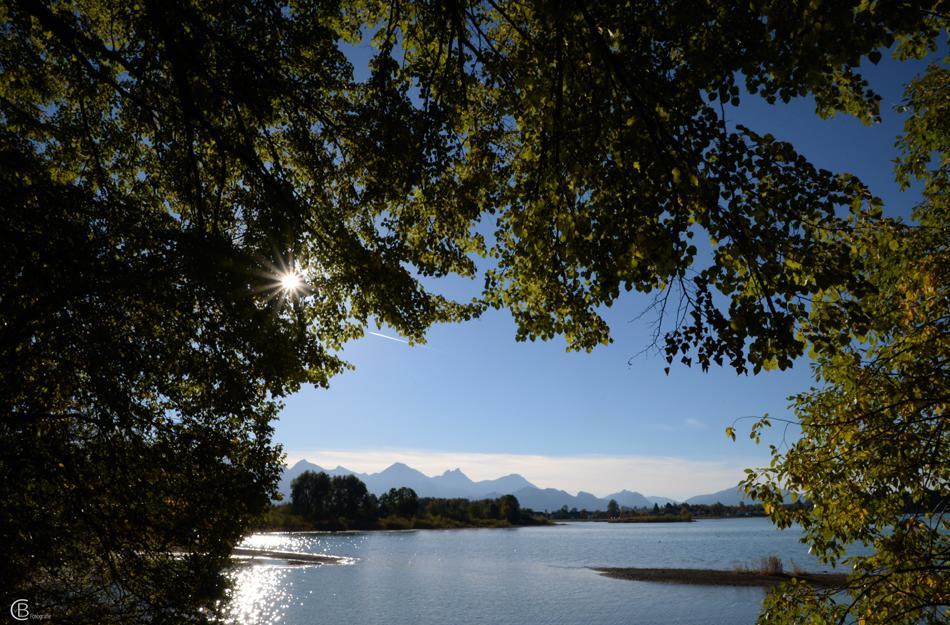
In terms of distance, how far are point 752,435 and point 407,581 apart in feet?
149

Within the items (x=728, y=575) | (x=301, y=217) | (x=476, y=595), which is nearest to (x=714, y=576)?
(x=728, y=575)

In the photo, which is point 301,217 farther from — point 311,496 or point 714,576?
point 311,496

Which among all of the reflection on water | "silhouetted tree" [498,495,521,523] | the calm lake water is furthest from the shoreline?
"silhouetted tree" [498,495,521,523]

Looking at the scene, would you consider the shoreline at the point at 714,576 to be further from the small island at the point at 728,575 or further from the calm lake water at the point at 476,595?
the calm lake water at the point at 476,595

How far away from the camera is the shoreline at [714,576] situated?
42.4 meters

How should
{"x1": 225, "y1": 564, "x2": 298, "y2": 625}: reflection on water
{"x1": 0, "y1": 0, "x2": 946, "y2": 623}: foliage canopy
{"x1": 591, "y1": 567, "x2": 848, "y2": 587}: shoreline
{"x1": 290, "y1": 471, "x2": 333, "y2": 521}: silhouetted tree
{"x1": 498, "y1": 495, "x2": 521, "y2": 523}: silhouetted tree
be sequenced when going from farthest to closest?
{"x1": 498, "y1": 495, "x2": 521, "y2": 523}: silhouetted tree, {"x1": 290, "y1": 471, "x2": 333, "y2": 521}: silhouetted tree, {"x1": 591, "y1": 567, "x2": 848, "y2": 587}: shoreline, {"x1": 225, "y1": 564, "x2": 298, "y2": 625}: reflection on water, {"x1": 0, "y1": 0, "x2": 946, "y2": 623}: foliage canopy

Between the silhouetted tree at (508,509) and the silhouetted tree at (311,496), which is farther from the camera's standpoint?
the silhouetted tree at (508,509)

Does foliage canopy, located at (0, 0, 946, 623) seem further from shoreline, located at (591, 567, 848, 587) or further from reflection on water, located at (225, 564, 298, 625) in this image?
shoreline, located at (591, 567, 848, 587)

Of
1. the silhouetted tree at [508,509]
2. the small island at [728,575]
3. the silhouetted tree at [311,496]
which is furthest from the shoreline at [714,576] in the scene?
the silhouetted tree at [508,509]

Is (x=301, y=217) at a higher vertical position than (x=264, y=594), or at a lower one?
higher

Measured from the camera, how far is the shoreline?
4238 cm

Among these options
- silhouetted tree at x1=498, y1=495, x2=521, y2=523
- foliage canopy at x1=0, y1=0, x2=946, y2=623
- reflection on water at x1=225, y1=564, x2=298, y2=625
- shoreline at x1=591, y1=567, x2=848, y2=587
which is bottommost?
silhouetted tree at x1=498, y1=495, x2=521, y2=523

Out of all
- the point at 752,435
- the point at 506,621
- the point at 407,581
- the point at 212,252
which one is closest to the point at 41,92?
the point at 212,252

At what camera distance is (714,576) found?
155 ft
